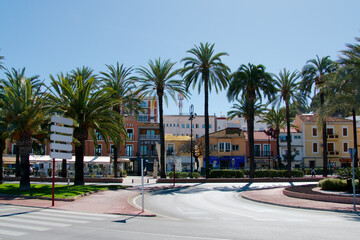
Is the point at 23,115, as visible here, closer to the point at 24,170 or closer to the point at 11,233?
the point at 24,170

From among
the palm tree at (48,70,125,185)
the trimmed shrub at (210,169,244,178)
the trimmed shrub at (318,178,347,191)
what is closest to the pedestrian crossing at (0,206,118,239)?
the palm tree at (48,70,125,185)

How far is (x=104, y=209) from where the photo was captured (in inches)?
689

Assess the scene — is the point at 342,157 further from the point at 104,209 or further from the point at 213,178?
the point at 104,209

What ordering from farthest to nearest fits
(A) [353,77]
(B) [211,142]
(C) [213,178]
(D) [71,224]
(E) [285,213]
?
(B) [211,142]
(C) [213,178]
(A) [353,77]
(E) [285,213]
(D) [71,224]

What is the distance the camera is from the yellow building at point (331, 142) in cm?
6969

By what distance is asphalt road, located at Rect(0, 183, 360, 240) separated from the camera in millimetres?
10617

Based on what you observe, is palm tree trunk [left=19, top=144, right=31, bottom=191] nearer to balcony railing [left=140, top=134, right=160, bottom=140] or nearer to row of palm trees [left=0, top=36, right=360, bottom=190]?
row of palm trees [left=0, top=36, right=360, bottom=190]

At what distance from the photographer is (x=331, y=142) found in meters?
70.1

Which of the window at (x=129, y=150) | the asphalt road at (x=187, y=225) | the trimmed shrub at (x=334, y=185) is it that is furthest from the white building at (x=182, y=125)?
the asphalt road at (x=187, y=225)

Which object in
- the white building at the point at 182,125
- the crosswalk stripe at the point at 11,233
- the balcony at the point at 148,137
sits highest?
the white building at the point at 182,125

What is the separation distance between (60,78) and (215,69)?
18701 mm

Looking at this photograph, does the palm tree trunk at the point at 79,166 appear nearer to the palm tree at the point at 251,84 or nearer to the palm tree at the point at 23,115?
the palm tree at the point at 23,115

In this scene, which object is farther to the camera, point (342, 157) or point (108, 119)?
point (342, 157)

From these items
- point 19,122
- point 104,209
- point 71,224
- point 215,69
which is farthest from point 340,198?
point 215,69
